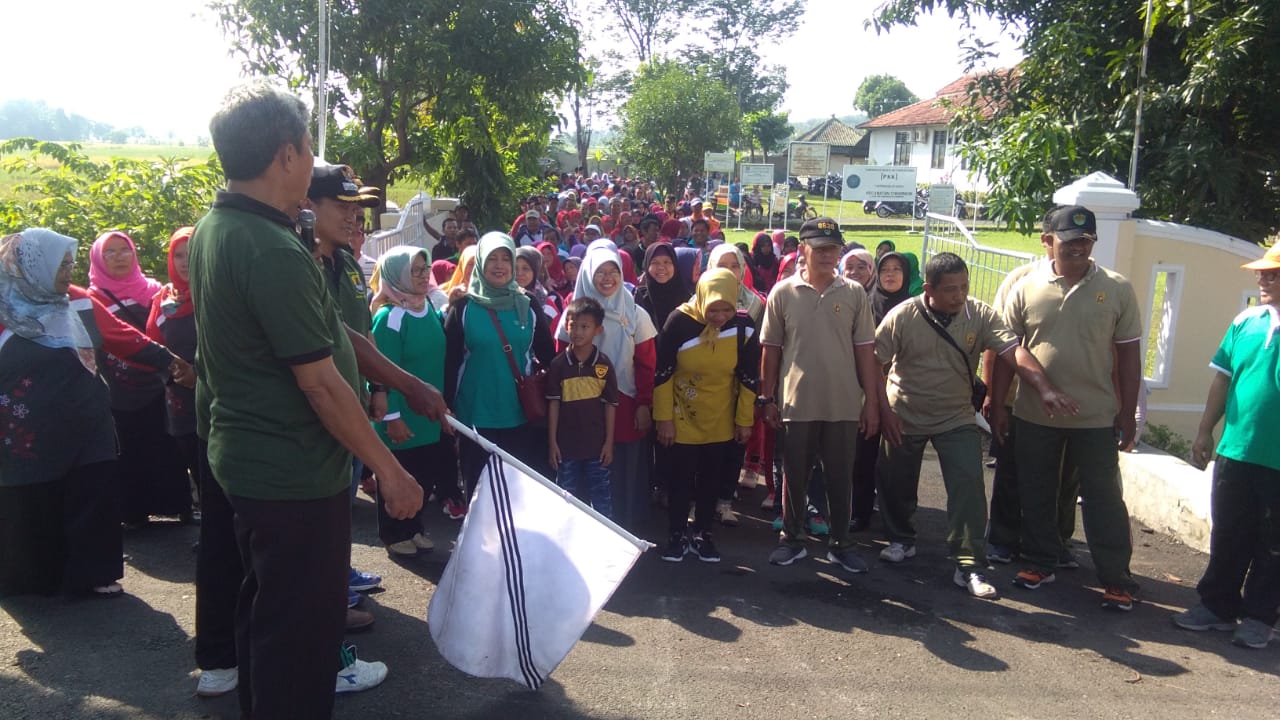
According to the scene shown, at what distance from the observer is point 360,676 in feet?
12.2

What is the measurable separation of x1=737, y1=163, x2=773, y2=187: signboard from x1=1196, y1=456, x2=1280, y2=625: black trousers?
25384 millimetres

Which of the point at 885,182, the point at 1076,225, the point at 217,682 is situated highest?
the point at 885,182

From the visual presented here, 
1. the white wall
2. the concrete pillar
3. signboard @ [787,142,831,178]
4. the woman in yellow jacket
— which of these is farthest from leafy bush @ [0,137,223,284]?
the white wall

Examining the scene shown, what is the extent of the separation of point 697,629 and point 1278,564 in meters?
2.68

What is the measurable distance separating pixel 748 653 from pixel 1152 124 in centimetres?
646

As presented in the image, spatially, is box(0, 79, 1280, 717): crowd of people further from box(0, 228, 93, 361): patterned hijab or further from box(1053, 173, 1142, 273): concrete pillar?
box(1053, 173, 1142, 273): concrete pillar

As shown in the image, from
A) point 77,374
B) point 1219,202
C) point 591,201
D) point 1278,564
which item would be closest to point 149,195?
point 77,374

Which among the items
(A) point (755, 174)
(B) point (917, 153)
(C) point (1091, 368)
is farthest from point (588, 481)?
(B) point (917, 153)

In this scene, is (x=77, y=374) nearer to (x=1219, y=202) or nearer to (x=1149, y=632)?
Result: (x=1149, y=632)

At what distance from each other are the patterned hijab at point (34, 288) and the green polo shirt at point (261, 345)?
222 centimetres

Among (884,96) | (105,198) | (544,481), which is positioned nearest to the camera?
(544,481)

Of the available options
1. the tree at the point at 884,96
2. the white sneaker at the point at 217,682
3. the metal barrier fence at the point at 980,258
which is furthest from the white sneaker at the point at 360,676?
the tree at the point at 884,96

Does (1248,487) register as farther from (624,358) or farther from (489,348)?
(489,348)

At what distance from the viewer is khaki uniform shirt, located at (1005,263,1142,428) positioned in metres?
4.90
